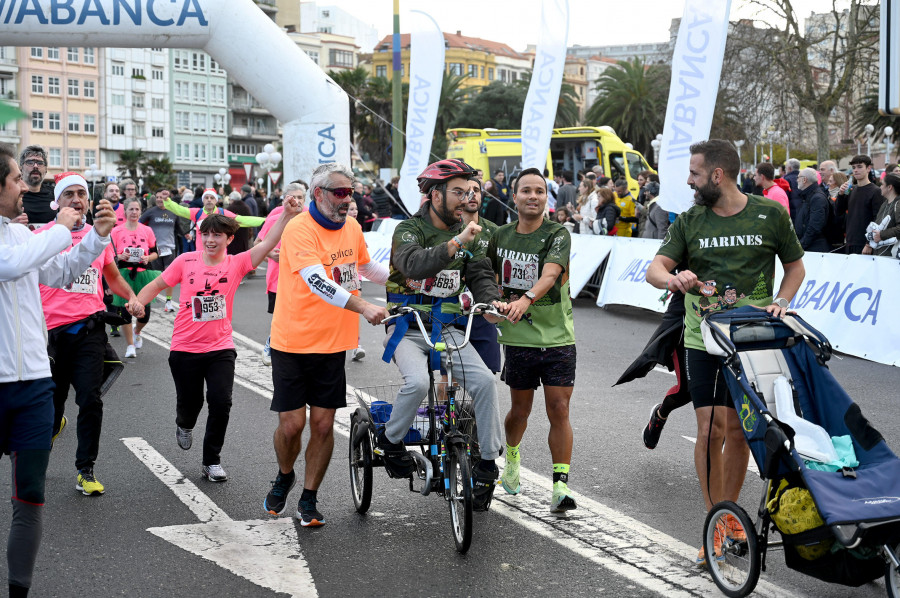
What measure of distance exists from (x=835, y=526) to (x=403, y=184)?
16.1m

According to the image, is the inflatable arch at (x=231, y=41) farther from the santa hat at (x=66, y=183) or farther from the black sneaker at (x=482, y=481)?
the black sneaker at (x=482, y=481)

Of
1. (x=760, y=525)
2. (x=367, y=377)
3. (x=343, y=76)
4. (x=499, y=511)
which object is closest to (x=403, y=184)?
(x=367, y=377)

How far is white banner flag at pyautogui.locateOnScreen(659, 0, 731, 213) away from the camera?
40.3 ft

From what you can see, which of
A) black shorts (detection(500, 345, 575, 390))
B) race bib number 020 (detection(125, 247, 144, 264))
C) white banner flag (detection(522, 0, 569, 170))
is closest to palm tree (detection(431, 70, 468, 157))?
white banner flag (detection(522, 0, 569, 170))

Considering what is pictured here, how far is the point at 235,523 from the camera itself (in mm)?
5668

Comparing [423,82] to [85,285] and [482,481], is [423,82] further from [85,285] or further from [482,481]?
[482,481]

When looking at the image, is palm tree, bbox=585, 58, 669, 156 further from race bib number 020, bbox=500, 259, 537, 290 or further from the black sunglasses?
the black sunglasses

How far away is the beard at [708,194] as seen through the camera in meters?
5.05

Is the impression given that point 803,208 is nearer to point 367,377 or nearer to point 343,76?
point 367,377

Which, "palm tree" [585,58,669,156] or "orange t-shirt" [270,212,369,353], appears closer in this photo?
"orange t-shirt" [270,212,369,353]

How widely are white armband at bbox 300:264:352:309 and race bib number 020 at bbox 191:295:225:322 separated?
1.71 metres

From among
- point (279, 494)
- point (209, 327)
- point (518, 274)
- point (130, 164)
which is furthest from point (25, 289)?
point (130, 164)

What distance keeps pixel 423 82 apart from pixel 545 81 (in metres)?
2.53

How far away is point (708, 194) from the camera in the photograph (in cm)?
506
